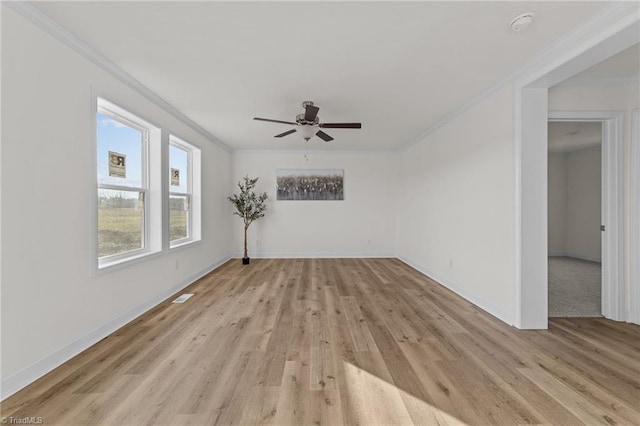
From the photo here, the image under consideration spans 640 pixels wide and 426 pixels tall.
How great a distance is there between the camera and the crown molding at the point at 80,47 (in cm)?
178

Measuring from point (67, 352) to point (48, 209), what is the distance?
1127 millimetres

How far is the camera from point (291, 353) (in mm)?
2180

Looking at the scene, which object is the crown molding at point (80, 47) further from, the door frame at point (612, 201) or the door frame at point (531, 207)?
the door frame at point (612, 201)

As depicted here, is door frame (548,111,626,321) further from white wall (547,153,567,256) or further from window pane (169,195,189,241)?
window pane (169,195,189,241)

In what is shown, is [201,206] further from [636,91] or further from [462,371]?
[636,91]

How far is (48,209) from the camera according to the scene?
1945 millimetres

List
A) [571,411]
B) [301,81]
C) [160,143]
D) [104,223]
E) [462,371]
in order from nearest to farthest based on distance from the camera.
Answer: [571,411] < [462,371] < [104,223] < [301,81] < [160,143]

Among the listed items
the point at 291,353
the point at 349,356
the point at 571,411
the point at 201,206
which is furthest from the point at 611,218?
the point at 201,206

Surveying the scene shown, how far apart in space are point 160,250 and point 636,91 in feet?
18.7

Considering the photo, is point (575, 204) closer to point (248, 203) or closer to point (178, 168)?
point (248, 203)

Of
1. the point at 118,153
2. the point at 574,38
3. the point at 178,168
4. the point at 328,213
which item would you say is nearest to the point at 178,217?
the point at 178,168

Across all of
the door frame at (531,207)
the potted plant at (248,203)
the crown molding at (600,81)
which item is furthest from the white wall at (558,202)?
the potted plant at (248,203)

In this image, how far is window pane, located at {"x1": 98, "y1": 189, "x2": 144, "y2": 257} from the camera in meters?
2.65

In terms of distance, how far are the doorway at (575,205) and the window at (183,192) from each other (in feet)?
19.6
